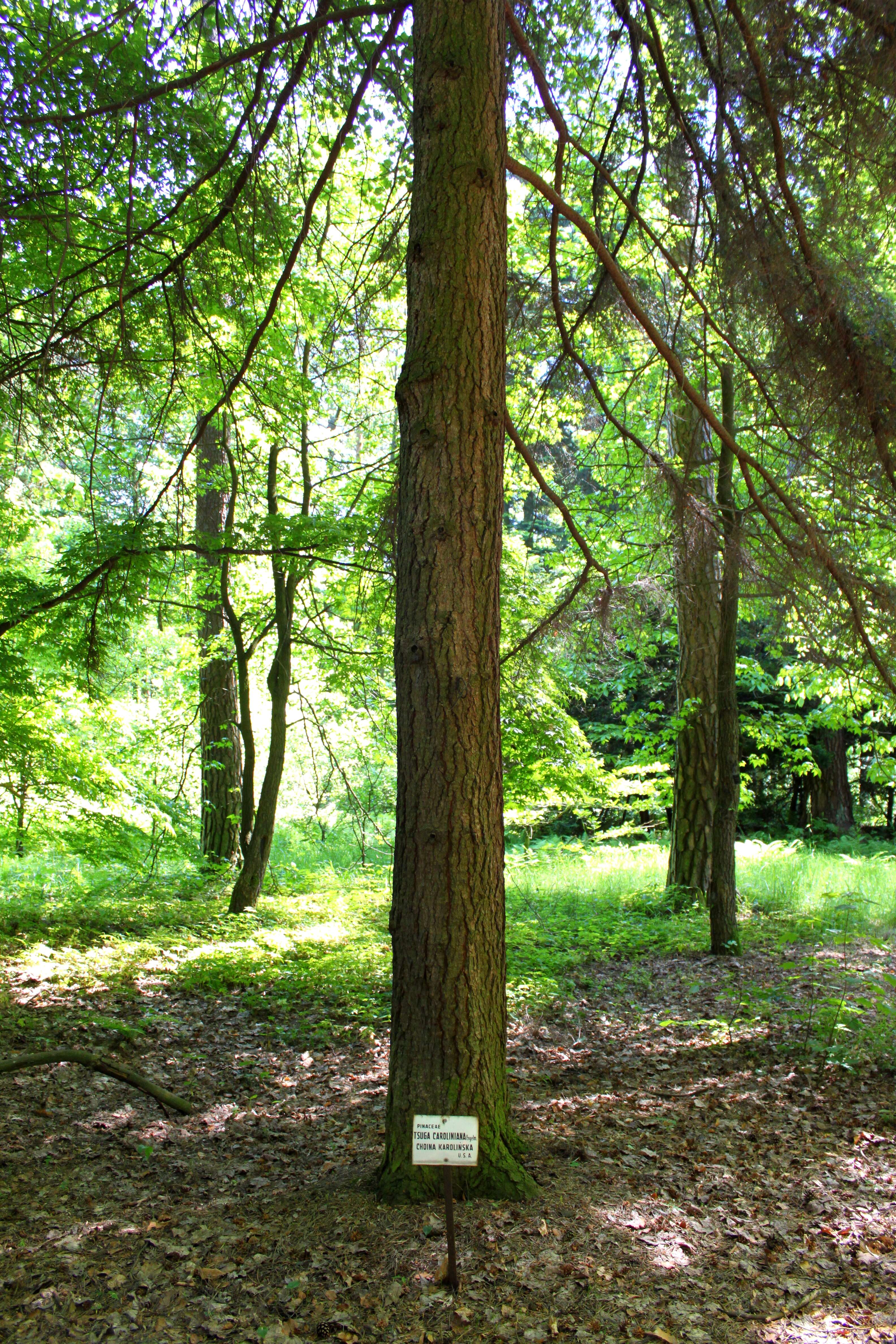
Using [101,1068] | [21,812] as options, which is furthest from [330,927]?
[101,1068]

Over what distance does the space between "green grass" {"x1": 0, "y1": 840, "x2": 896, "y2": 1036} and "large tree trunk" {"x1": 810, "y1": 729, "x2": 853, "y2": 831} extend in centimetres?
584

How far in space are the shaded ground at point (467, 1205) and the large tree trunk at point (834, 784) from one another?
13058mm

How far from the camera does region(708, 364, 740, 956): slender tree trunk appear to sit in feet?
19.7

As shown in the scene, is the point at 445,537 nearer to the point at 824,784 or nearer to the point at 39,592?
the point at 39,592

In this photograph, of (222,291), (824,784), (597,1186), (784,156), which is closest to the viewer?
(597,1186)

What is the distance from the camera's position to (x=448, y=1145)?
7.84 ft

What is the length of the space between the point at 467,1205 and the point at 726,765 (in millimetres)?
4211

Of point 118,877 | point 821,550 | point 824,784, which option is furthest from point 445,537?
point 824,784

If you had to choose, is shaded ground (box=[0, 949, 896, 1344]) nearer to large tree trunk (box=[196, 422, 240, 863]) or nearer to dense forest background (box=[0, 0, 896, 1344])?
dense forest background (box=[0, 0, 896, 1344])

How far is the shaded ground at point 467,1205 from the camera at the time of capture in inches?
93.9

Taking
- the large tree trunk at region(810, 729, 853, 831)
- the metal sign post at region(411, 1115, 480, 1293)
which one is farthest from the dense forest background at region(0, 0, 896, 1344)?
the large tree trunk at region(810, 729, 853, 831)

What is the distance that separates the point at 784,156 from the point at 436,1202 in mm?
4655

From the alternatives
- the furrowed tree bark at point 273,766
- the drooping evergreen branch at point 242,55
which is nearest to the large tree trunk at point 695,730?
the furrowed tree bark at point 273,766

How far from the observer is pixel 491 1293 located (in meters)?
2.45
